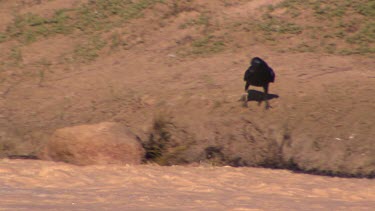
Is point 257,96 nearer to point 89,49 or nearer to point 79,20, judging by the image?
point 89,49

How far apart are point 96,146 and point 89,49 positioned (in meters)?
5.68

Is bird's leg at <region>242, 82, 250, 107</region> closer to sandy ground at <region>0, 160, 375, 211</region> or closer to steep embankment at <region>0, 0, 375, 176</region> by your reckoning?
steep embankment at <region>0, 0, 375, 176</region>

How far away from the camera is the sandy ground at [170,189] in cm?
732

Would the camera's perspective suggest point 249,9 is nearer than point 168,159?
No

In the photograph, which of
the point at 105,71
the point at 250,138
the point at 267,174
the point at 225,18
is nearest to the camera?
the point at 267,174

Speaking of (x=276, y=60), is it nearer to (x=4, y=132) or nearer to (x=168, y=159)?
(x=168, y=159)

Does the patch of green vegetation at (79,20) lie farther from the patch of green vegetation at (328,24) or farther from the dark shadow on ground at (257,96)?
the dark shadow on ground at (257,96)

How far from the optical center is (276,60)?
14141 mm

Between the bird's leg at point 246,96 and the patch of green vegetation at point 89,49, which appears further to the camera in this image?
the patch of green vegetation at point 89,49

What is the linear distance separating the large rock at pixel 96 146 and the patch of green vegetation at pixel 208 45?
4.66 m

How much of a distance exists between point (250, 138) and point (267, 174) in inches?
34.7

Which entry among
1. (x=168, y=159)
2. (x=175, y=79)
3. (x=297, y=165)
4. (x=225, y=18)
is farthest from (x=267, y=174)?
(x=225, y=18)

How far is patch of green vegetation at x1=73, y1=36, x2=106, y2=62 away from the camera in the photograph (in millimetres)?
15284

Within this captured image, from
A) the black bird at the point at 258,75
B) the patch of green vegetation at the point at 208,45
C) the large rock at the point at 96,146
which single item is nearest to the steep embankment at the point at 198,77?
the patch of green vegetation at the point at 208,45
